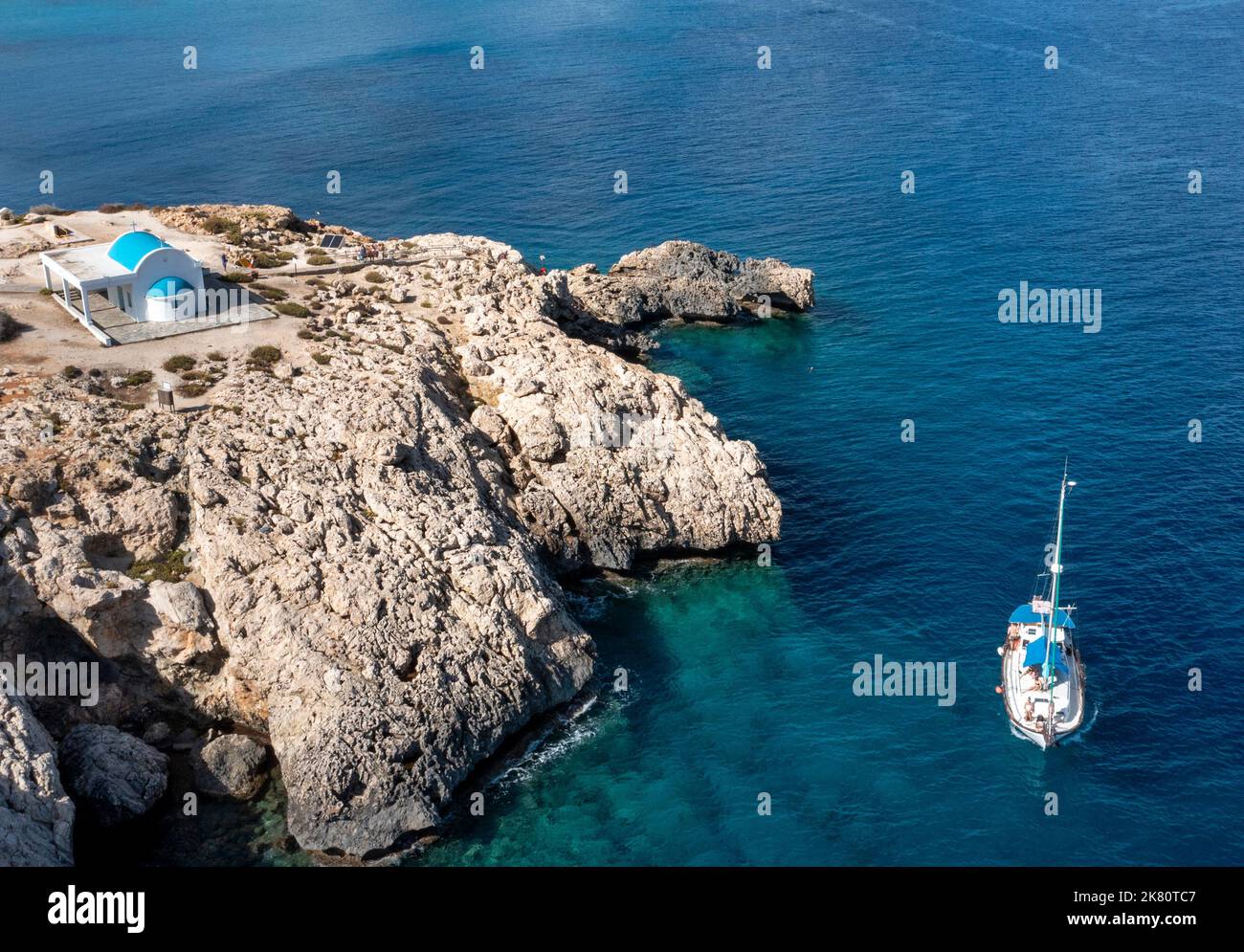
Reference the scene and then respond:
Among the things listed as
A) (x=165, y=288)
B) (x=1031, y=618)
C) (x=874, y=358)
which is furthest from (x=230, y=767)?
(x=874, y=358)

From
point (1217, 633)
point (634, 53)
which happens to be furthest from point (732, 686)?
point (634, 53)

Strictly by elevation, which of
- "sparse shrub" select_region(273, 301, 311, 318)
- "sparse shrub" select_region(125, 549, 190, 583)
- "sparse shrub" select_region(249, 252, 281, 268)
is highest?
"sparse shrub" select_region(249, 252, 281, 268)

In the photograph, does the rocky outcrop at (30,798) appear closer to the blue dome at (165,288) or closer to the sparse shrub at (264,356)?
the sparse shrub at (264,356)

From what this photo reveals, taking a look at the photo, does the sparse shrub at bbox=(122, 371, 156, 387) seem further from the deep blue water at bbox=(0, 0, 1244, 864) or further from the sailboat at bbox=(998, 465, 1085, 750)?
the sailboat at bbox=(998, 465, 1085, 750)

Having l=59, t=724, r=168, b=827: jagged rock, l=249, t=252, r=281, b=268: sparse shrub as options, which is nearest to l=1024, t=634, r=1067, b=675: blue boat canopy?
l=59, t=724, r=168, b=827: jagged rock

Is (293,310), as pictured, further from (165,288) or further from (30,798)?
(30,798)

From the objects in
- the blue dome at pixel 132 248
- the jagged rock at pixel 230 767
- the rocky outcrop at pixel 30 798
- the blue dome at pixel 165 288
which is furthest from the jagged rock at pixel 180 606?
the blue dome at pixel 132 248
